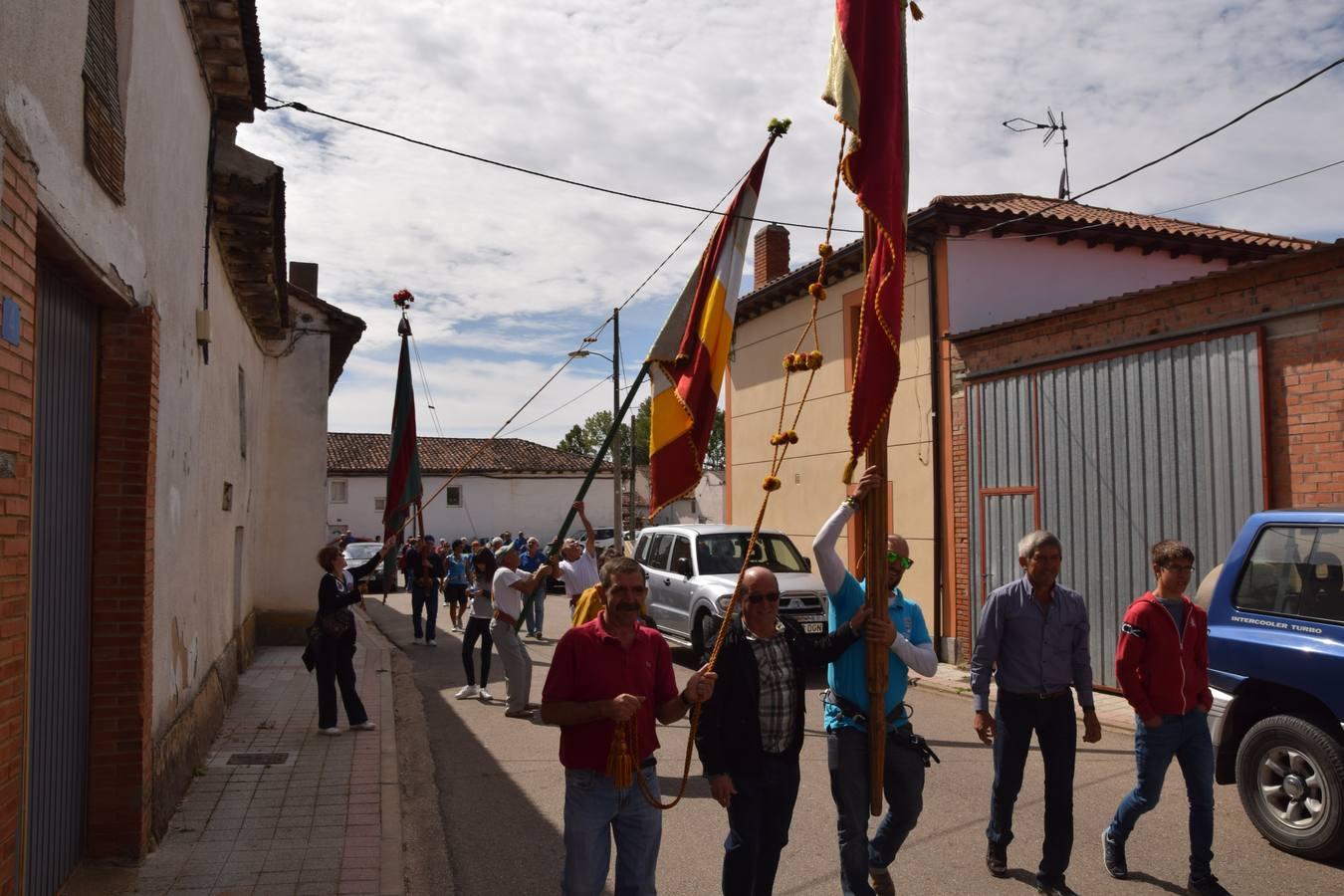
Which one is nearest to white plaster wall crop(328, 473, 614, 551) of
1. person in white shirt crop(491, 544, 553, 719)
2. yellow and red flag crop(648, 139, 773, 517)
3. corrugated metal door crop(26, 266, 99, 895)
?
person in white shirt crop(491, 544, 553, 719)

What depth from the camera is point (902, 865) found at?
577 centimetres

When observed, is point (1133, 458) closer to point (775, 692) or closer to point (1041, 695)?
point (1041, 695)

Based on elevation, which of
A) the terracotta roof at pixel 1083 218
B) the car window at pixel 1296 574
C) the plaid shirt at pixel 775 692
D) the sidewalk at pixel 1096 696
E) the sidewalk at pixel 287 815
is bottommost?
the sidewalk at pixel 1096 696

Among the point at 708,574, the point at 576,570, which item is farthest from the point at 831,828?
the point at 708,574

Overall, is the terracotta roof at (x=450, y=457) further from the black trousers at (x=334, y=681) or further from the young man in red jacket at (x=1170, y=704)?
the young man in red jacket at (x=1170, y=704)

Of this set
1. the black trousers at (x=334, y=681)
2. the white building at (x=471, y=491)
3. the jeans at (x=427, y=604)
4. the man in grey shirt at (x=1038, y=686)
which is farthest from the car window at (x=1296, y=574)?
the white building at (x=471, y=491)

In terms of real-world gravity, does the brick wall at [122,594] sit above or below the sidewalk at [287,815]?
above

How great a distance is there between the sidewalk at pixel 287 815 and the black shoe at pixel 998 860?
3.11 m

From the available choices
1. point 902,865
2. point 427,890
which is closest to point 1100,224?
point 902,865

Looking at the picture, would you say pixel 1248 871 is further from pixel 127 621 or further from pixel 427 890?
pixel 127 621

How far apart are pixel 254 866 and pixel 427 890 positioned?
37.7 inches

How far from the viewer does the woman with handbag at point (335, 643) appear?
9.34 meters

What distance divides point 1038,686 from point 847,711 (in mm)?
1235

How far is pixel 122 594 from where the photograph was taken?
5449 millimetres
